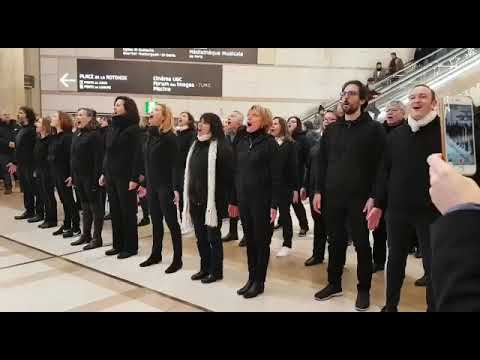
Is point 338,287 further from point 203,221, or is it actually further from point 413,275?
point 203,221

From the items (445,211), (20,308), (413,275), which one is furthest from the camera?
(413,275)

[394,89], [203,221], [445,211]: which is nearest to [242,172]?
[203,221]

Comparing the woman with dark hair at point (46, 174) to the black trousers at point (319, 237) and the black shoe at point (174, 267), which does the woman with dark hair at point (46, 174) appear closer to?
the black shoe at point (174, 267)

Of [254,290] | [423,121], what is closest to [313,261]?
[254,290]

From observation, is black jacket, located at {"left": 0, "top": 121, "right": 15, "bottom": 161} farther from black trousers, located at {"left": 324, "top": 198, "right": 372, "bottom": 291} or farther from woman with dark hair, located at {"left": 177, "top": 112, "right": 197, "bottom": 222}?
black trousers, located at {"left": 324, "top": 198, "right": 372, "bottom": 291}

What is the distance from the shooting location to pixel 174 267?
13.4 ft

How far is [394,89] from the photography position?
36.4 ft

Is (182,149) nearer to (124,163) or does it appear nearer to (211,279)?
(124,163)

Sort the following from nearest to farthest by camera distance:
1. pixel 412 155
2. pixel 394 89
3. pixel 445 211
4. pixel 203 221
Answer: pixel 445 211 < pixel 412 155 < pixel 203 221 < pixel 394 89

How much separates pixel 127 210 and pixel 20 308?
1583 mm

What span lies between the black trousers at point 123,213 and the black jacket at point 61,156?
128cm

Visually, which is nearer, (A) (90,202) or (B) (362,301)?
(B) (362,301)

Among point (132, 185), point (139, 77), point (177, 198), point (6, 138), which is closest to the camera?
point (177, 198)

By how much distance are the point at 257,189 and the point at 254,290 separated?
865mm
